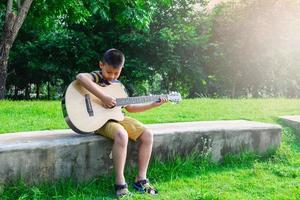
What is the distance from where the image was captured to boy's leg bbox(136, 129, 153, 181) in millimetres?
4323

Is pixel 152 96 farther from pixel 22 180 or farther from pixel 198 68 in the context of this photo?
pixel 198 68

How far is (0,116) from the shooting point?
264 inches

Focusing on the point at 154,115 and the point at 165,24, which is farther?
the point at 165,24

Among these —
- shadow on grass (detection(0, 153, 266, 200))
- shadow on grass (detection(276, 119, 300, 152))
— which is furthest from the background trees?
shadow on grass (detection(0, 153, 266, 200))

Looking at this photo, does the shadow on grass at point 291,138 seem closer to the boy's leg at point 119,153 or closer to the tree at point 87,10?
the boy's leg at point 119,153

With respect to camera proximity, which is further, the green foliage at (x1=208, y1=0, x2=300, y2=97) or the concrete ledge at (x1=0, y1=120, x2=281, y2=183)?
the green foliage at (x1=208, y1=0, x2=300, y2=97)

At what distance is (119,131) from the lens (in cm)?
417

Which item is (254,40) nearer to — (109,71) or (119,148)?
(109,71)

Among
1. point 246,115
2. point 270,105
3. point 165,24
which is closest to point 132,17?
point 270,105

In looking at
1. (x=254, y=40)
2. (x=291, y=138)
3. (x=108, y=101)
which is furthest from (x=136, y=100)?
(x=254, y=40)

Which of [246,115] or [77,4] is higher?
[77,4]

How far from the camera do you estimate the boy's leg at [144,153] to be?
4.32 metres

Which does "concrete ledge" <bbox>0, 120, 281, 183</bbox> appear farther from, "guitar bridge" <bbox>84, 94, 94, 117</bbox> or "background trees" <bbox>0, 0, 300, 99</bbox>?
"background trees" <bbox>0, 0, 300, 99</bbox>

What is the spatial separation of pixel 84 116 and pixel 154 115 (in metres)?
3.09
